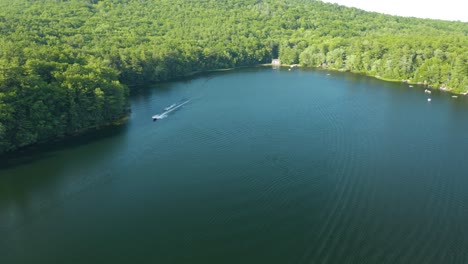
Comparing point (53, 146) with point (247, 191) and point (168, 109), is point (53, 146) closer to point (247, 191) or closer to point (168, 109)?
point (168, 109)

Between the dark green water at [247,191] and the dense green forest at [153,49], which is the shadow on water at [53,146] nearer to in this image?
the dark green water at [247,191]

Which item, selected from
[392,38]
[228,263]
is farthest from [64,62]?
[392,38]

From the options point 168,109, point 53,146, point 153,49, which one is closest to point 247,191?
point 53,146

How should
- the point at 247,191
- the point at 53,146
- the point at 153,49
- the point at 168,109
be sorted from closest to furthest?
the point at 247,191 < the point at 53,146 < the point at 168,109 < the point at 153,49

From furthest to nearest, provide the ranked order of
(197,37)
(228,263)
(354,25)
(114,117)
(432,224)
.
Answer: (354,25)
(197,37)
(114,117)
(432,224)
(228,263)

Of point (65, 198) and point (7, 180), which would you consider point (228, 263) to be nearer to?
point (65, 198)

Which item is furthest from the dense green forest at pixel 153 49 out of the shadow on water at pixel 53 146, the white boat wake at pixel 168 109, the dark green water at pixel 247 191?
the white boat wake at pixel 168 109

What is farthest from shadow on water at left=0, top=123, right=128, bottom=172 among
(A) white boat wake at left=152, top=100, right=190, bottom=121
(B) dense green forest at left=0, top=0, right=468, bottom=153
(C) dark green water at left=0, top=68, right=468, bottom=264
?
(A) white boat wake at left=152, top=100, right=190, bottom=121
